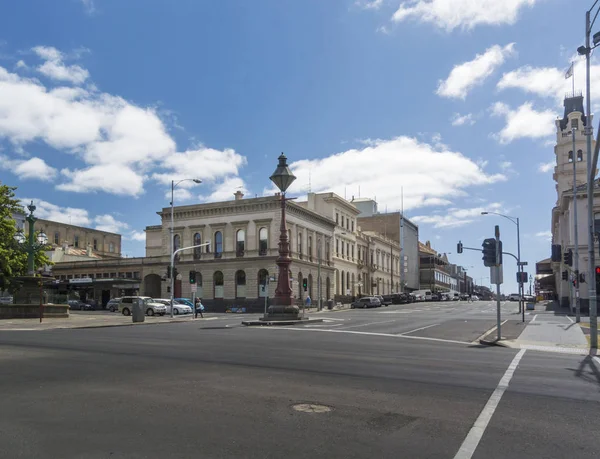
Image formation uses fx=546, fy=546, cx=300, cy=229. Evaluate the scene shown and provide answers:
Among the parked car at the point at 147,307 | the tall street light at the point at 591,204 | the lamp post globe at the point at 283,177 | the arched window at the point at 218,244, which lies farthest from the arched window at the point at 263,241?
the tall street light at the point at 591,204

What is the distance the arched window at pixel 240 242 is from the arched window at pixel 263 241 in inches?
88.8

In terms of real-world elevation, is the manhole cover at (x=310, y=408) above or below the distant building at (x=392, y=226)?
below

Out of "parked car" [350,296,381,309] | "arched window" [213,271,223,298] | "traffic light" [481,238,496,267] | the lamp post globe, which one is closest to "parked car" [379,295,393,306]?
"parked car" [350,296,381,309]

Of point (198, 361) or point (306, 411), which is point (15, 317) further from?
point (306, 411)

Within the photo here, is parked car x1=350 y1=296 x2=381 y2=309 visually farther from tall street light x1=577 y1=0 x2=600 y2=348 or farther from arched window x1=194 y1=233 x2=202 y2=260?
tall street light x1=577 y1=0 x2=600 y2=348

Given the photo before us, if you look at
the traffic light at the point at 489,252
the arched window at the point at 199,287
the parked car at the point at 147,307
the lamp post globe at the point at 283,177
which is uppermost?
the lamp post globe at the point at 283,177

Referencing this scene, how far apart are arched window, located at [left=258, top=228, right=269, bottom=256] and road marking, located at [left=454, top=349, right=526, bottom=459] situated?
179ft

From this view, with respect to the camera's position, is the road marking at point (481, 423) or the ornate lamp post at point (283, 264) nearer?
the road marking at point (481, 423)

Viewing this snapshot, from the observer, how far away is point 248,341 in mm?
18406

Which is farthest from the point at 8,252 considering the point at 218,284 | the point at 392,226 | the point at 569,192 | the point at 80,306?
the point at 392,226

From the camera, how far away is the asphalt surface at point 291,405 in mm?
5754

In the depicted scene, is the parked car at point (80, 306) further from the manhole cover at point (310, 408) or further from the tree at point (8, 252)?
the manhole cover at point (310, 408)

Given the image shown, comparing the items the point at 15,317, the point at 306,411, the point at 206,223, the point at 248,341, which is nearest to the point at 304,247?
the point at 206,223

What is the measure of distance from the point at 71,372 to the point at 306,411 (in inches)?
229
